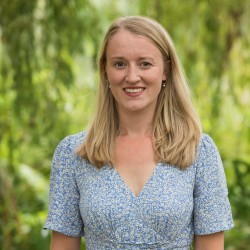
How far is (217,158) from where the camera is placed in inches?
90.8

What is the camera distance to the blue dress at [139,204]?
2.23 meters

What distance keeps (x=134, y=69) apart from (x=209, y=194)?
0.44 metres

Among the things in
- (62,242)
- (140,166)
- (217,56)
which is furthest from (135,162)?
(217,56)

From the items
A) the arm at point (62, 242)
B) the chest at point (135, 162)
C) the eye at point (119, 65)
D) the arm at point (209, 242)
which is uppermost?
the eye at point (119, 65)

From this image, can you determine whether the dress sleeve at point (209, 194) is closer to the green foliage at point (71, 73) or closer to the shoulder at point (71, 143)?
the shoulder at point (71, 143)

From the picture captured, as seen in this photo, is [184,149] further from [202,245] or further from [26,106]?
[26,106]

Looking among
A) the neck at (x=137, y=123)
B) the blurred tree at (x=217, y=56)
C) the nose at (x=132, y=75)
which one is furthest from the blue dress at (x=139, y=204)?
the blurred tree at (x=217, y=56)

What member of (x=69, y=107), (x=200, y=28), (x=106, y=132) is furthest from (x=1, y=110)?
(x=106, y=132)

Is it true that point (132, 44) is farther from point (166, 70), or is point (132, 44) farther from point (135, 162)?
point (135, 162)

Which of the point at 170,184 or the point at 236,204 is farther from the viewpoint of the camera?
the point at 236,204

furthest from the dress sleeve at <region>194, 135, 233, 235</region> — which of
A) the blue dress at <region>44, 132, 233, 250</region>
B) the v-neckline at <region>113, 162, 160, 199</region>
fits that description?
the v-neckline at <region>113, 162, 160, 199</region>

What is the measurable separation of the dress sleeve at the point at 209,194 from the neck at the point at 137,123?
18cm

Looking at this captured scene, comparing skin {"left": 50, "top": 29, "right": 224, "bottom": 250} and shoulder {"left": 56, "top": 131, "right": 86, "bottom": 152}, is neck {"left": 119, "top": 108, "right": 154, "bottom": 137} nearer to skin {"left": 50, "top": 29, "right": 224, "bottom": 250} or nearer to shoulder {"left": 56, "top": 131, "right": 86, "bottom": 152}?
skin {"left": 50, "top": 29, "right": 224, "bottom": 250}

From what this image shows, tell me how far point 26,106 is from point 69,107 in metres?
0.79
